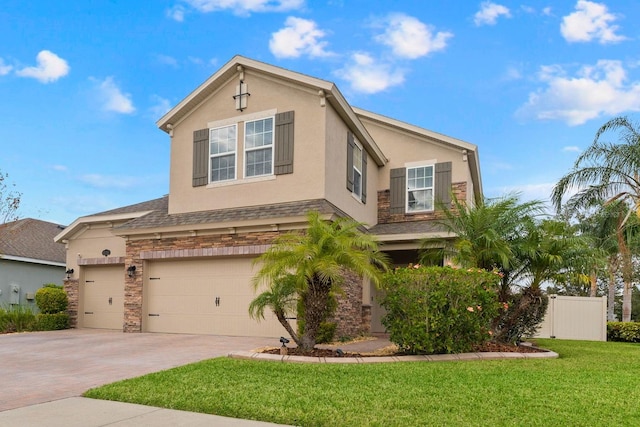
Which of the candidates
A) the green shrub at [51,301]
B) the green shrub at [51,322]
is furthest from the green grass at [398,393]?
the green shrub at [51,301]

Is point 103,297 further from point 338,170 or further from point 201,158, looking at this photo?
point 338,170

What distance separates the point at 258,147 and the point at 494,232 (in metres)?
6.77

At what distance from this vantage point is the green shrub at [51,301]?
54.6 ft

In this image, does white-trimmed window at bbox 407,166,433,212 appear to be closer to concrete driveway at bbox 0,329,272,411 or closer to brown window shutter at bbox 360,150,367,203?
brown window shutter at bbox 360,150,367,203

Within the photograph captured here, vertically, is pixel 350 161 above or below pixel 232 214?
above

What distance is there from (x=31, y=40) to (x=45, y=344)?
10.4 m

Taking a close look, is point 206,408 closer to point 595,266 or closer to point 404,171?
point 595,266

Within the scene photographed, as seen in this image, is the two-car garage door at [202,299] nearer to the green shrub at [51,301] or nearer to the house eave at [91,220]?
the house eave at [91,220]

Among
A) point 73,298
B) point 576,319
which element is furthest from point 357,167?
point 73,298

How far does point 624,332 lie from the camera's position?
59.0 ft

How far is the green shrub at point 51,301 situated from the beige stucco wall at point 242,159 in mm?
5135

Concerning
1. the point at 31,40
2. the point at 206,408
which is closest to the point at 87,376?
the point at 206,408

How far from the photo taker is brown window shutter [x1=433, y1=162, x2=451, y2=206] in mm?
16375

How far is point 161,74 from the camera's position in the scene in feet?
59.0
